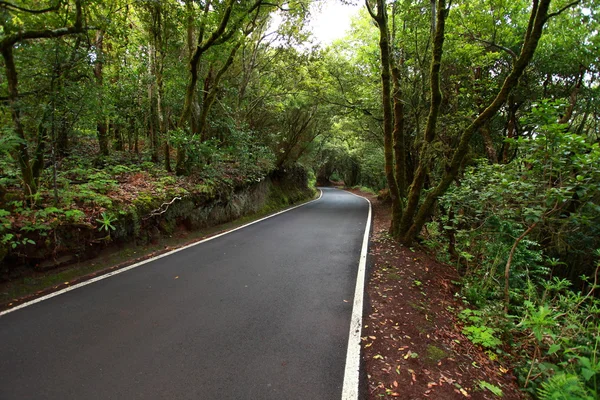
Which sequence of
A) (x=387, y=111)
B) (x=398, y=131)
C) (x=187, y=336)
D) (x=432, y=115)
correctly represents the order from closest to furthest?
(x=187, y=336)
(x=432, y=115)
(x=387, y=111)
(x=398, y=131)

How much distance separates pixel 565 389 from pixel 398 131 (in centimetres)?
680

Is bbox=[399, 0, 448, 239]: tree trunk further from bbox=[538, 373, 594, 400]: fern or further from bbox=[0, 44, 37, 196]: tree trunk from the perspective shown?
bbox=[0, 44, 37, 196]: tree trunk

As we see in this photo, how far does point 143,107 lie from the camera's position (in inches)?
467

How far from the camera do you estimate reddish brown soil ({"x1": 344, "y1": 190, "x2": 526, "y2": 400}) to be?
300 centimetres

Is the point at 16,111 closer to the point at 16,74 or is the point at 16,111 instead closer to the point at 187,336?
the point at 16,74

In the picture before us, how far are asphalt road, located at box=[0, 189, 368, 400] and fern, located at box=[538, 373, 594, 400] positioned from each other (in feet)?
6.64

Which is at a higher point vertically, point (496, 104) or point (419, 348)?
point (496, 104)

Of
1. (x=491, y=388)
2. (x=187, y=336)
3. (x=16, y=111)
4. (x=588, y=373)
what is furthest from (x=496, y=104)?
(x=16, y=111)

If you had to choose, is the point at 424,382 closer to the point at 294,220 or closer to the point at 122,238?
the point at 122,238

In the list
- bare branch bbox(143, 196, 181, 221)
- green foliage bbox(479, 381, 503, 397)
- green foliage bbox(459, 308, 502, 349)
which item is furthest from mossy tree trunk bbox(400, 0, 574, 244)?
bare branch bbox(143, 196, 181, 221)

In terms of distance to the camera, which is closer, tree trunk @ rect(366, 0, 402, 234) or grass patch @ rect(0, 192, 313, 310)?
grass patch @ rect(0, 192, 313, 310)

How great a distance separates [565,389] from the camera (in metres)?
2.77

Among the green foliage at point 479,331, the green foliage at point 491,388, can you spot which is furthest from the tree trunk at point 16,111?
the green foliage at point 479,331

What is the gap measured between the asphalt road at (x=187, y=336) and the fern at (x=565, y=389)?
2023 millimetres
